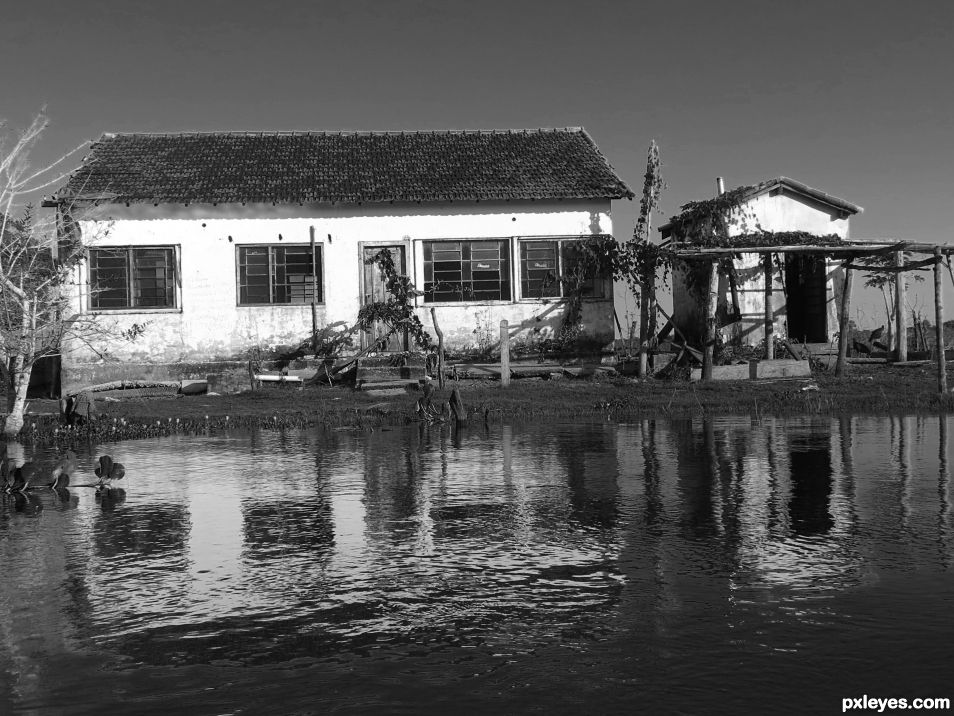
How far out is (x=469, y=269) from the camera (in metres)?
23.8

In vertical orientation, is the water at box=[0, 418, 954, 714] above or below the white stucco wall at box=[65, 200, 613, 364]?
below

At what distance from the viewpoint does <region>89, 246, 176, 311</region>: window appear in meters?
23.3

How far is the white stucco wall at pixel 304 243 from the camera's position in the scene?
76.3 ft

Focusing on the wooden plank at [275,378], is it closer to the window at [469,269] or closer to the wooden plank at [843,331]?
the window at [469,269]

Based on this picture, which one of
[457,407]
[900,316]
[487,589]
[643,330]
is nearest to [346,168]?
[643,330]

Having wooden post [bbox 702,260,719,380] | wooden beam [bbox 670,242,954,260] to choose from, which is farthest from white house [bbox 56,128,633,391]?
wooden beam [bbox 670,242,954,260]

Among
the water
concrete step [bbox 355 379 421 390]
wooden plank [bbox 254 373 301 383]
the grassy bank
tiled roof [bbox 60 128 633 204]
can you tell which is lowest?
the water

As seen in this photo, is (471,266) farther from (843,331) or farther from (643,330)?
(843,331)

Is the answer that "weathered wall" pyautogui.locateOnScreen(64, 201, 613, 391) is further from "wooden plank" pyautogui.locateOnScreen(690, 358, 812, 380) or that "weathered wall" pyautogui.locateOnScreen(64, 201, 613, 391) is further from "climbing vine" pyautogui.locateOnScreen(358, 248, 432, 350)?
"wooden plank" pyautogui.locateOnScreen(690, 358, 812, 380)

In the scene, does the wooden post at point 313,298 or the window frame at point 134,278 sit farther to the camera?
Result: the window frame at point 134,278

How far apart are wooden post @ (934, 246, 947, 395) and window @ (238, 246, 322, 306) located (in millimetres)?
13465

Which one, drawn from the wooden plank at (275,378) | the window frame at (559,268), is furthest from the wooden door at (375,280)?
the window frame at (559,268)

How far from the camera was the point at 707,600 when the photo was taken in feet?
18.5

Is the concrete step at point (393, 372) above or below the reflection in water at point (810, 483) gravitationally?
above
